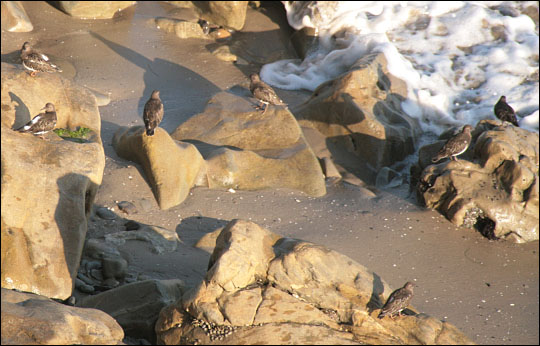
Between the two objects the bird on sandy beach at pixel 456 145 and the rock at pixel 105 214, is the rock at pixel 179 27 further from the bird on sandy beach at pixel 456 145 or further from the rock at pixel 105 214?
the rock at pixel 105 214

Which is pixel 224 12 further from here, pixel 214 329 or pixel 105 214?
pixel 214 329

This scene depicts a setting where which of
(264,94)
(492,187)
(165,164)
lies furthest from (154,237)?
(492,187)

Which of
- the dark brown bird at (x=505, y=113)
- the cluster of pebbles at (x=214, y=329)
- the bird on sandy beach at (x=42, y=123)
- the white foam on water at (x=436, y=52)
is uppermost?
the bird on sandy beach at (x=42, y=123)

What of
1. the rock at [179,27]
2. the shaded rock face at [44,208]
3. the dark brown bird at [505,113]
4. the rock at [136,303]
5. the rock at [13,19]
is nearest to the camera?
the rock at [136,303]

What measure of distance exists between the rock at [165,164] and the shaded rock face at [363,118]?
3.57 meters

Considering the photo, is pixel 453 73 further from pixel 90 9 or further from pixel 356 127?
pixel 90 9

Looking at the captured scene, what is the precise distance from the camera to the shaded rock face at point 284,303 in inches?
190

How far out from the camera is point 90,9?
1455 centimetres

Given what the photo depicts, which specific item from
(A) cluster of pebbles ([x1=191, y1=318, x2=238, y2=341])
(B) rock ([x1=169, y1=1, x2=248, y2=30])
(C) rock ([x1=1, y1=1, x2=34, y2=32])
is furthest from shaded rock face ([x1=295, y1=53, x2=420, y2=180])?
(C) rock ([x1=1, y1=1, x2=34, y2=32])

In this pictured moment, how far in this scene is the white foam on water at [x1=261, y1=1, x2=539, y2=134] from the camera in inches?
539

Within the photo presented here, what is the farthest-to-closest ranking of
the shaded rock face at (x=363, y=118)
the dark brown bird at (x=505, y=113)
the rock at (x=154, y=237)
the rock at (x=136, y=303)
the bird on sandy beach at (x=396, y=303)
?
the shaded rock face at (x=363, y=118) < the dark brown bird at (x=505, y=113) < the rock at (x=154, y=237) < the rock at (x=136, y=303) < the bird on sandy beach at (x=396, y=303)

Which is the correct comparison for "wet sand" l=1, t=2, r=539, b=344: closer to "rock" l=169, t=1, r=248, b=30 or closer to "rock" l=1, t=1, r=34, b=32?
"rock" l=1, t=1, r=34, b=32

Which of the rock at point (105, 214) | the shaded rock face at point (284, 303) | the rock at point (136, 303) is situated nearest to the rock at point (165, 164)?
the rock at point (105, 214)

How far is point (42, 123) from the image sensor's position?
6.81m
